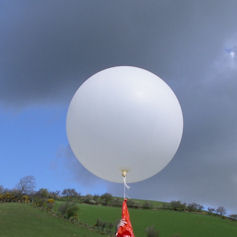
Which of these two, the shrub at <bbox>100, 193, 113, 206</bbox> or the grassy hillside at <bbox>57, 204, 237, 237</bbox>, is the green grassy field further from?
the shrub at <bbox>100, 193, 113, 206</bbox>

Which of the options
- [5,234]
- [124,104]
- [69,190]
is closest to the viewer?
[124,104]

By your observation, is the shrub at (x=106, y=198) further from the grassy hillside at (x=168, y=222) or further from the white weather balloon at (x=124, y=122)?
the white weather balloon at (x=124, y=122)

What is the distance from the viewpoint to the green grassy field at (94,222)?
18938mm

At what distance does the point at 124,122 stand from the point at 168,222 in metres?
25.1

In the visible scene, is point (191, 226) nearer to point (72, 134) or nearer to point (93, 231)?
point (93, 231)

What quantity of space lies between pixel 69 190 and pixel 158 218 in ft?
39.8

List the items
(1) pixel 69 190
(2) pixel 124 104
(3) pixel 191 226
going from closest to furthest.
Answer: (2) pixel 124 104 → (3) pixel 191 226 → (1) pixel 69 190

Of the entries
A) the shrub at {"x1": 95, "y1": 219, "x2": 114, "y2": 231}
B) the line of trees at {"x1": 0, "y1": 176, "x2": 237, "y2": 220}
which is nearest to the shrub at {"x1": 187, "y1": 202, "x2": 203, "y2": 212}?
the line of trees at {"x1": 0, "y1": 176, "x2": 237, "y2": 220}

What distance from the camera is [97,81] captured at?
13.6 feet

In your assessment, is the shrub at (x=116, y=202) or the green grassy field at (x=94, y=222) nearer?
the green grassy field at (x=94, y=222)

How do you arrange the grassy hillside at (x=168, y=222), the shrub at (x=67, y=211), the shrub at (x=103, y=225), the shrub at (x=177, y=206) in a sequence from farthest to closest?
the shrub at (x=177, y=206), the grassy hillside at (x=168, y=222), the shrub at (x=67, y=211), the shrub at (x=103, y=225)

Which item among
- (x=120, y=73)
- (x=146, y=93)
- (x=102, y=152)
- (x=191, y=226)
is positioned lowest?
(x=102, y=152)

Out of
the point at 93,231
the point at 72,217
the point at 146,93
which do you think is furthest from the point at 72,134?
the point at 72,217

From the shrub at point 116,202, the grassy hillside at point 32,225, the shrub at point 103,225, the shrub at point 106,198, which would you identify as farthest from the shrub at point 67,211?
the shrub at point 106,198
